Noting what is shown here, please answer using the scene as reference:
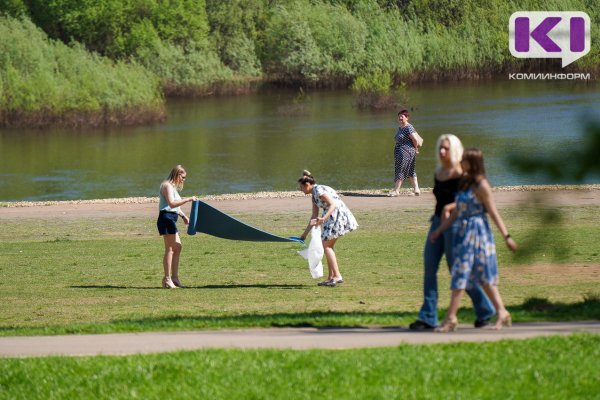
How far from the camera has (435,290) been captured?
11750 millimetres

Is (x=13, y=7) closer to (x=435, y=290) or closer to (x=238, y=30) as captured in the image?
(x=238, y=30)

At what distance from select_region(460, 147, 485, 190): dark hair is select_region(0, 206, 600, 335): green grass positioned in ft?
1.54

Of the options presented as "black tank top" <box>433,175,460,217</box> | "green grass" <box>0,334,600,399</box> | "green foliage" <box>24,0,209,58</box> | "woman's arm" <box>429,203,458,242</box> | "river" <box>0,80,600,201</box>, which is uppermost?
"green foliage" <box>24,0,209,58</box>

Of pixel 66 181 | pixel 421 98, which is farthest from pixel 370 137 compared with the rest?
pixel 421 98

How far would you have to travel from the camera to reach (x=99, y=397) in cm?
970

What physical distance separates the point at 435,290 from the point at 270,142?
43098mm

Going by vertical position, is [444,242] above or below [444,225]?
below

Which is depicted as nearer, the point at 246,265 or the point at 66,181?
the point at 246,265

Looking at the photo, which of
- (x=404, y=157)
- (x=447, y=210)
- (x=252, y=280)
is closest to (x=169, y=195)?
(x=252, y=280)

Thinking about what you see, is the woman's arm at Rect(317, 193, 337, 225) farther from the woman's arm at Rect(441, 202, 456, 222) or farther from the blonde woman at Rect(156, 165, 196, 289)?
the woman's arm at Rect(441, 202, 456, 222)

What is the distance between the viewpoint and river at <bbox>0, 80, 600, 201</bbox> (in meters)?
41.5

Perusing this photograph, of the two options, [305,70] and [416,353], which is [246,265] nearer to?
[416,353]

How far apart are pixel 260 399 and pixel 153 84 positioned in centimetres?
6512

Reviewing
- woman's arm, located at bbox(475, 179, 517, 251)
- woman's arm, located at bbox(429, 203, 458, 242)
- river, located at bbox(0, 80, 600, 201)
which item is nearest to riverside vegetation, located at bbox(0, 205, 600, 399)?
woman's arm, located at bbox(475, 179, 517, 251)
